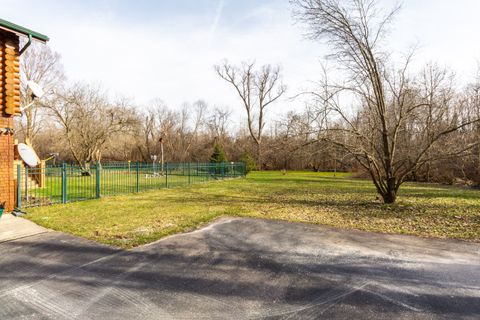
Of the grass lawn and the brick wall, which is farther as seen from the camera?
the brick wall

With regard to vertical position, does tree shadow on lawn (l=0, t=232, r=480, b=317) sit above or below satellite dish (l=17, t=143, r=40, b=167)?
below

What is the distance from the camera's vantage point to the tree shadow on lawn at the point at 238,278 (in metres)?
3.25

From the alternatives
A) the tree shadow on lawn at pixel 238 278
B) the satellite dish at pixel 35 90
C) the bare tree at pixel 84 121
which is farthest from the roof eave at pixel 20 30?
the bare tree at pixel 84 121

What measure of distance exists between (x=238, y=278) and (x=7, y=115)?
347 inches

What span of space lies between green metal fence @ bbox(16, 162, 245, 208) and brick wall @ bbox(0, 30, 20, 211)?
0.89 metres

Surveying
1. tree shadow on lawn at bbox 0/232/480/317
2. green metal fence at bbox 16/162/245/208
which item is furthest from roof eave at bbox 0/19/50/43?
tree shadow on lawn at bbox 0/232/480/317

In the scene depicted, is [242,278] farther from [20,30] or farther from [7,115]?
[20,30]

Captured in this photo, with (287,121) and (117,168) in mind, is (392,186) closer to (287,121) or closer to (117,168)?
(287,121)

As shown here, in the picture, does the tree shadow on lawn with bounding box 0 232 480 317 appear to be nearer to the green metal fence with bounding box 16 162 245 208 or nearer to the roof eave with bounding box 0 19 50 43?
the green metal fence with bounding box 16 162 245 208

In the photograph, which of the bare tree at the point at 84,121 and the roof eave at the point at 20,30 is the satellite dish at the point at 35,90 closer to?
the roof eave at the point at 20,30

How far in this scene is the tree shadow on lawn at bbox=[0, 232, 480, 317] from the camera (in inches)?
128

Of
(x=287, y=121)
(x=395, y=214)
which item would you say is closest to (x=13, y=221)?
(x=287, y=121)

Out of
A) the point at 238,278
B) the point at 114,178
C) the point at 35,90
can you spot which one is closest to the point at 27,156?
the point at 35,90

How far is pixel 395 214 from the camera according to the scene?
855cm
